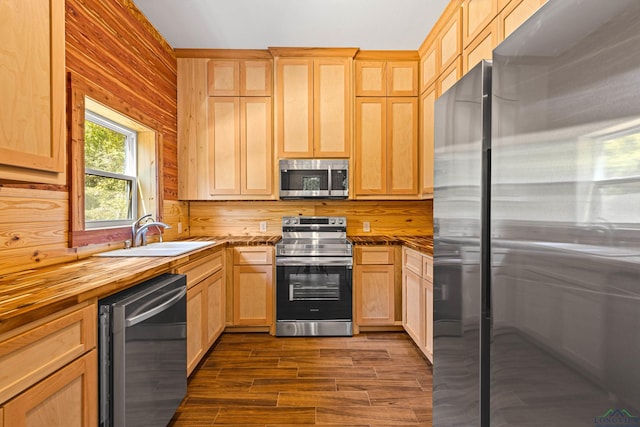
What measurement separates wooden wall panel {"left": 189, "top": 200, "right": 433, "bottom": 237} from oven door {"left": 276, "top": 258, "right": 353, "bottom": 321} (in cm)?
71

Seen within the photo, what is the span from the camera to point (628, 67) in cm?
54

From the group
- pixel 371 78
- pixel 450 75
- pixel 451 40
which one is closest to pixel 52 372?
pixel 450 75

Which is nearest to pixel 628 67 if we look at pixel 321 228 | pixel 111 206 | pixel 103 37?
pixel 103 37

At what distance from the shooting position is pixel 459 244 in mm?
1193

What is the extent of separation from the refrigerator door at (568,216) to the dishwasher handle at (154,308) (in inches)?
50.4

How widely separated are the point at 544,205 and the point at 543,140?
0.14m

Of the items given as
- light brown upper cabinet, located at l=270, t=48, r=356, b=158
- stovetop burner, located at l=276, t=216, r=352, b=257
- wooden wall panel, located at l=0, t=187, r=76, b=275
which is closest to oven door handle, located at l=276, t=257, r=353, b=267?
stovetop burner, located at l=276, t=216, r=352, b=257

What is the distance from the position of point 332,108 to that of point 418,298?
1927mm

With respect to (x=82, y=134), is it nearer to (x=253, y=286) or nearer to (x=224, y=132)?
(x=224, y=132)

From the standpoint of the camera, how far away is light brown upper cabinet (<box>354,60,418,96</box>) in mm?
3346

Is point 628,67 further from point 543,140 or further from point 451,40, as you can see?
point 451,40

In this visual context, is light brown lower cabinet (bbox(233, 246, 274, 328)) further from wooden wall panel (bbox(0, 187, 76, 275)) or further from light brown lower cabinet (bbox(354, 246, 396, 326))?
wooden wall panel (bbox(0, 187, 76, 275))

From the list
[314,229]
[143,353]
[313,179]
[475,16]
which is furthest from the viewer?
[314,229]

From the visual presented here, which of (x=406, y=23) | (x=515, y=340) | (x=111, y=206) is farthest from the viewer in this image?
(x=406, y=23)
